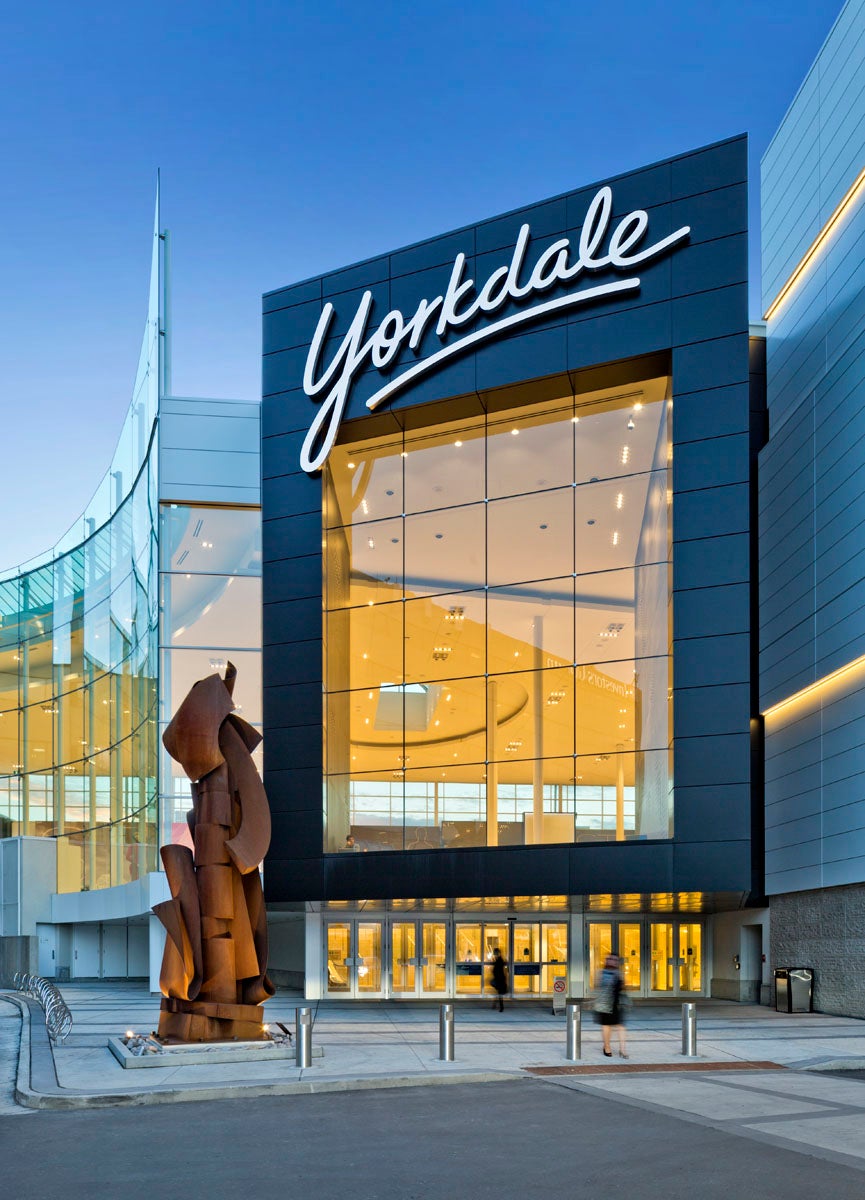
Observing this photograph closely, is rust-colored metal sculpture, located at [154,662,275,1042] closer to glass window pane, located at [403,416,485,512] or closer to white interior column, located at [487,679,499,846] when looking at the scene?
white interior column, located at [487,679,499,846]

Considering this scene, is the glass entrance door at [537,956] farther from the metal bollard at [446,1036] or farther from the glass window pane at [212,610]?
the metal bollard at [446,1036]

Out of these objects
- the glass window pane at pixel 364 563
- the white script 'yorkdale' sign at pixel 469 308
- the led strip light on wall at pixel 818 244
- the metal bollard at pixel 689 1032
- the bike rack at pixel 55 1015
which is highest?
the led strip light on wall at pixel 818 244

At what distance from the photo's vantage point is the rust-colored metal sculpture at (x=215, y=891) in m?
18.6

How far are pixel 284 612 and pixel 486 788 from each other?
262 inches

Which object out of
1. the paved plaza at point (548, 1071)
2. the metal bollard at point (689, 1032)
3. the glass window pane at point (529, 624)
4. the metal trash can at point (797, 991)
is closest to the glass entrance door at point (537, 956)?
the paved plaza at point (548, 1071)

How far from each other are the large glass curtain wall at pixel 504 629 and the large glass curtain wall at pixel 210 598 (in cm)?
304

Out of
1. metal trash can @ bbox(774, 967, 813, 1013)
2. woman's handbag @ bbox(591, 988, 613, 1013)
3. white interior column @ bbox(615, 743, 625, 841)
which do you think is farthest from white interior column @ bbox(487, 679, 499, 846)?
woman's handbag @ bbox(591, 988, 613, 1013)

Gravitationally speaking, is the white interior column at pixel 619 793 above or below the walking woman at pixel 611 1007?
above

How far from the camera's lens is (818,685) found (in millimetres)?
28344

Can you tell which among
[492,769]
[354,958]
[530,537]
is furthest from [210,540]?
[354,958]

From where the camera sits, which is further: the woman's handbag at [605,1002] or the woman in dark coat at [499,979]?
the woman in dark coat at [499,979]

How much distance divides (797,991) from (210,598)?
17182 mm

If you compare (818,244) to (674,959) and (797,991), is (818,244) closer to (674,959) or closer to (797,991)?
(797,991)

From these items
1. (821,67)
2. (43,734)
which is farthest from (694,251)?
(43,734)
